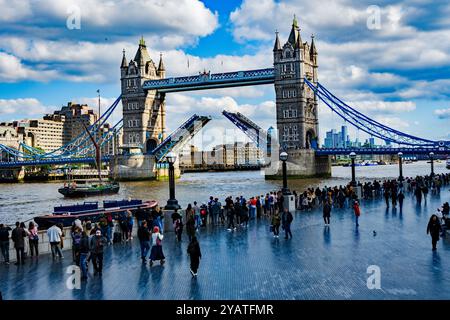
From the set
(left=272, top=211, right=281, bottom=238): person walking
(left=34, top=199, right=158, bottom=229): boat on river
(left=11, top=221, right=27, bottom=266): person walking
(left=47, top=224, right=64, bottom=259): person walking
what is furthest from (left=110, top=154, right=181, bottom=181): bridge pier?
(left=11, top=221, right=27, bottom=266): person walking

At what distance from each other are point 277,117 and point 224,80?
10340 millimetres

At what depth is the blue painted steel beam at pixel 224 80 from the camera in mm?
80438

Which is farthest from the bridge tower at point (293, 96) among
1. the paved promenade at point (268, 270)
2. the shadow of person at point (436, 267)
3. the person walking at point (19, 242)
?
the person walking at point (19, 242)

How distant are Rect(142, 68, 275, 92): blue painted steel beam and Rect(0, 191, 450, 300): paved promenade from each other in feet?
208

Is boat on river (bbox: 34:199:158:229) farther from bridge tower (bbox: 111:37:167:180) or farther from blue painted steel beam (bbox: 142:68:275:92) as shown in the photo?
bridge tower (bbox: 111:37:167:180)

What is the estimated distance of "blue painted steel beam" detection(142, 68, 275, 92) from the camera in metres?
80.4

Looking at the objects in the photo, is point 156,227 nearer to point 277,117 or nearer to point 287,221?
point 287,221

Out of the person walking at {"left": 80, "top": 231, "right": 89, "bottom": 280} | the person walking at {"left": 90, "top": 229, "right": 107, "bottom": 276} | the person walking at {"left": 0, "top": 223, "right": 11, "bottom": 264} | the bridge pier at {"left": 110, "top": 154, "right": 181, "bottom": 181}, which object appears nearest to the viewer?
the person walking at {"left": 80, "top": 231, "right": 89, "bottom": 280}

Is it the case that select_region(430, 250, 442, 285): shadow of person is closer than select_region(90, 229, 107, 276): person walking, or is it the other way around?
select_region(430, 250, 442, 285): shadow of person

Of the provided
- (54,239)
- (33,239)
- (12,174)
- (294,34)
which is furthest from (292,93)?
(12,174)

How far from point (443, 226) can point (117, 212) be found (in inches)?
625
